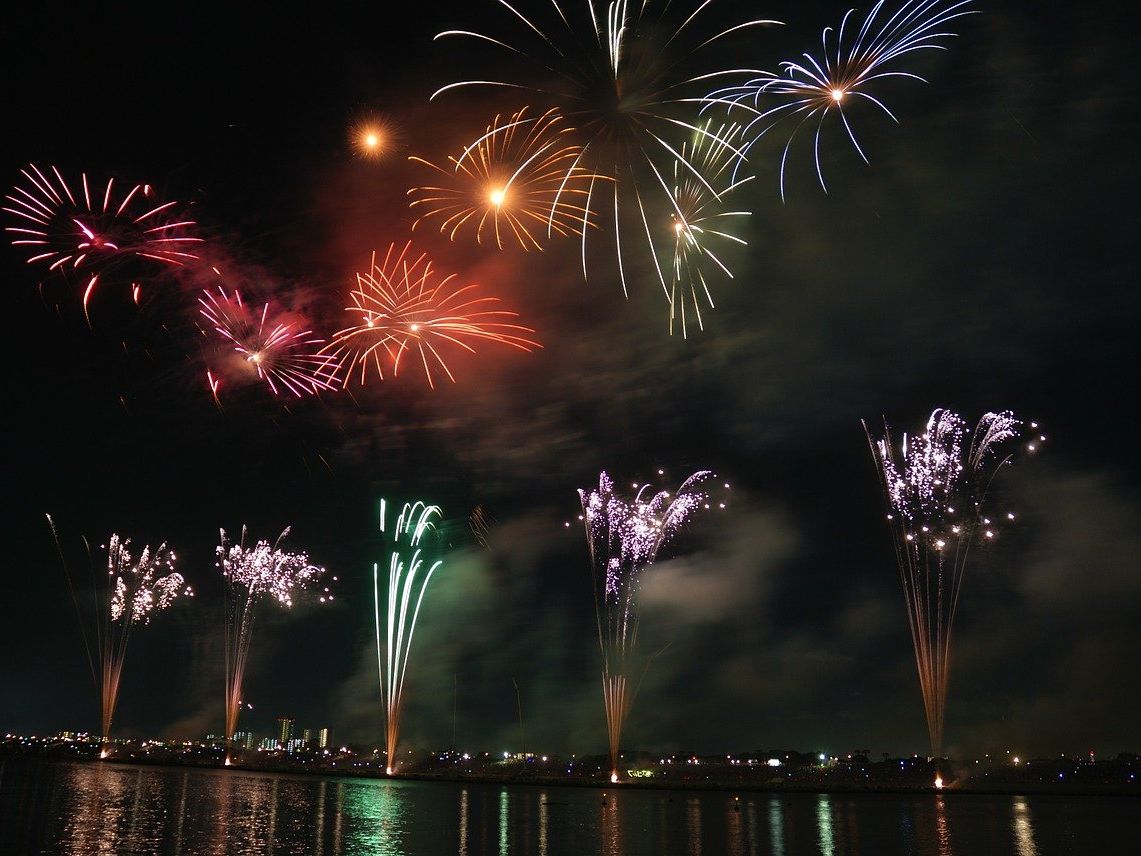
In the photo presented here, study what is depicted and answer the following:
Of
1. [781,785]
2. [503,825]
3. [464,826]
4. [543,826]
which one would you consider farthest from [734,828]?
[781,785]

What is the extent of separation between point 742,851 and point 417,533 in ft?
85.9

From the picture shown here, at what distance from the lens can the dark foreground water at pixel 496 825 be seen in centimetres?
2478

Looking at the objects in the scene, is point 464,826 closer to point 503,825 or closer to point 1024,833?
point 503,825

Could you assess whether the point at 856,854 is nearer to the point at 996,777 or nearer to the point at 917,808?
the point at 917,808

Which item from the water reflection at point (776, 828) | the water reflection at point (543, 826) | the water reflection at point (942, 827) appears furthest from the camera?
the water reflection at point (942, 827)

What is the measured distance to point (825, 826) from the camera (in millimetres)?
36000

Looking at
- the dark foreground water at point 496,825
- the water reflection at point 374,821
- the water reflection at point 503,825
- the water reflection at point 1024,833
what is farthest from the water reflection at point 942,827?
the water reflection at point 374,821

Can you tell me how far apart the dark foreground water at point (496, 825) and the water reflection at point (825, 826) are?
8cm

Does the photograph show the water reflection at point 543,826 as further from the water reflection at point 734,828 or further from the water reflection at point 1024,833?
the water reflection at point 1024,833

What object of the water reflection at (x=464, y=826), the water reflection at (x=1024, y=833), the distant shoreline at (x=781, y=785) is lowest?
the distant shoreline at (x=781, y=785)

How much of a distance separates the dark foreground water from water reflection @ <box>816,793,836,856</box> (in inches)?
3.3

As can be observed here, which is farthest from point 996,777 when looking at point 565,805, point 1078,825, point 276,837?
point 276,837

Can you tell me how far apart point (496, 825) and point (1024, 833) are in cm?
2014

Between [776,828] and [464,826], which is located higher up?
[464,826]
